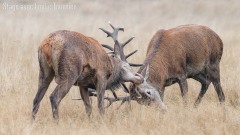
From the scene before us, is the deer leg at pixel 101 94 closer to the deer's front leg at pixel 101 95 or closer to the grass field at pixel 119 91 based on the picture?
the deer's front leg at pixel 101 95

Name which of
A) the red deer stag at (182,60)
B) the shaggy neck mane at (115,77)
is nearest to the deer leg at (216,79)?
the red deer stag at (182,60)

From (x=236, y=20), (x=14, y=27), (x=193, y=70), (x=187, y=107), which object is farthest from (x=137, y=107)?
(x=236, y=20)

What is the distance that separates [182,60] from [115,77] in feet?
4.59

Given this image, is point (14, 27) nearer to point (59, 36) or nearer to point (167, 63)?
point (167, 63)

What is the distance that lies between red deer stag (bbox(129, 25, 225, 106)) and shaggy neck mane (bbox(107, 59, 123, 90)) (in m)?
0.21

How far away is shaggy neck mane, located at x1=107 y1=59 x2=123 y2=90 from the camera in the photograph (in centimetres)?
988

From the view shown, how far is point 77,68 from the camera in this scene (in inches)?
351

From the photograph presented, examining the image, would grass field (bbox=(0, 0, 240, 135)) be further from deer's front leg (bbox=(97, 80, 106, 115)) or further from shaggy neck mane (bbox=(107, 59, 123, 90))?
shaggy neck mane (bbox=(107, 59, 123, 90))

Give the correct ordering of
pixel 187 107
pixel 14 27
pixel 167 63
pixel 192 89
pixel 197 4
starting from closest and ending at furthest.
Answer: pixel 187 107, pixel 167 63, pixel 192 89, pixel 14 27, pixel 197 4

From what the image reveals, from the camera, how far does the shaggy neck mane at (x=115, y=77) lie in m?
9.88

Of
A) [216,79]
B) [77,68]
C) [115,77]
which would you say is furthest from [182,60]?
[77,68]

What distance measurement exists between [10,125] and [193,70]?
12.4ft

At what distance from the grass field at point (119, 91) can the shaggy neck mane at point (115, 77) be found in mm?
370

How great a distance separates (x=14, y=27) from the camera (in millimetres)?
17281
